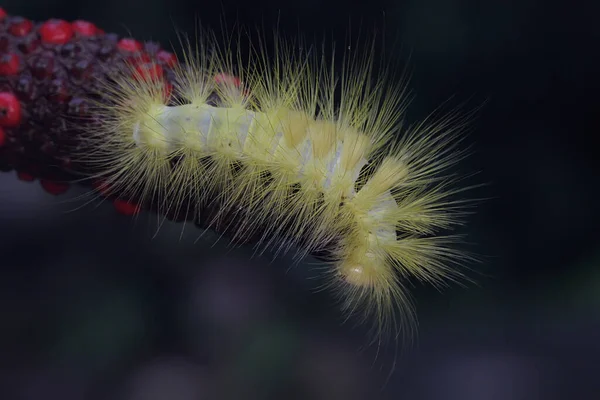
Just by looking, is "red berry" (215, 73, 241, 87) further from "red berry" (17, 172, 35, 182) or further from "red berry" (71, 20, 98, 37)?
"red berry" (17, 172, 35, 182)

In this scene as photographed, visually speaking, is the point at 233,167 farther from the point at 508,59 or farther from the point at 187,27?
the point at 508,59

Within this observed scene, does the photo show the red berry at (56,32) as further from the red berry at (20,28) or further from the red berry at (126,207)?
the red berry at (126,207)

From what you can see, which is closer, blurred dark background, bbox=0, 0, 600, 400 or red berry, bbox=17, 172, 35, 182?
red berry, bbox=17, 172, 35, 182

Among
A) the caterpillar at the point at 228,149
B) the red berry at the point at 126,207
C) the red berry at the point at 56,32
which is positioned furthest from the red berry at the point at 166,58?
the red berry at the point at 126,207

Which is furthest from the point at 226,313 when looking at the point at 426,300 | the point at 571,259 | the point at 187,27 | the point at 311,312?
the point at 571,259

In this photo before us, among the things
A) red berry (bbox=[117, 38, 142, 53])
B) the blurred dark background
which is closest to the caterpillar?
red berry (bbox=[117, 38, 142, 53])

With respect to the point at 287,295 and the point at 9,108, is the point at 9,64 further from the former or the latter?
the point at 287,295

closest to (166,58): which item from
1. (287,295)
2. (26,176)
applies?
(26,176)

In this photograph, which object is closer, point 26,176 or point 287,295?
point 26,176
